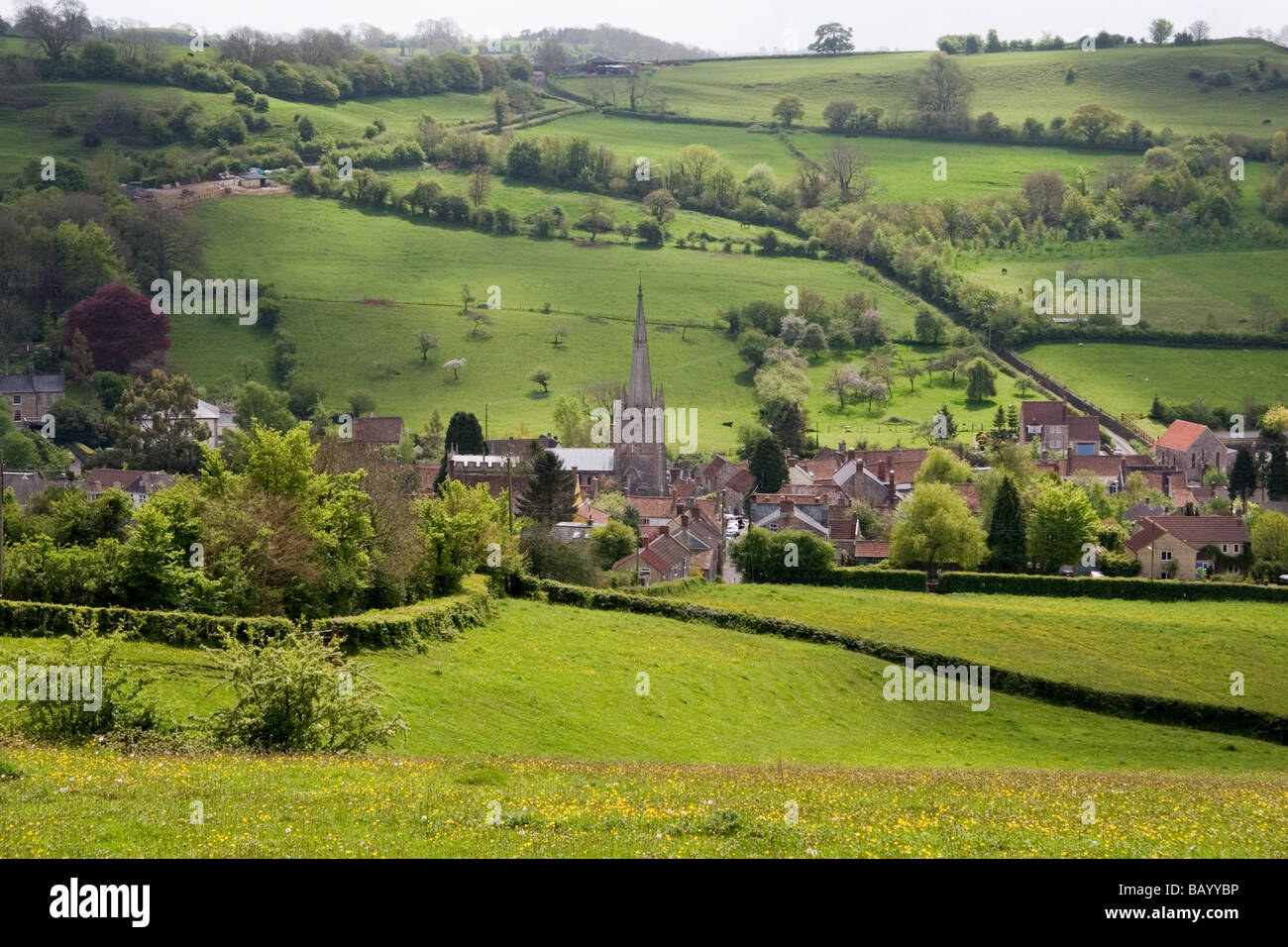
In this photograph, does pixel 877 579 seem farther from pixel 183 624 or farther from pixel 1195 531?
pixel 183 624

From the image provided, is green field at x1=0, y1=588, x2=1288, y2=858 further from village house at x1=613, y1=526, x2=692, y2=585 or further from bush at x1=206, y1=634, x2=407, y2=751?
village house at x1=613, y1=526, x2=692, y2=585

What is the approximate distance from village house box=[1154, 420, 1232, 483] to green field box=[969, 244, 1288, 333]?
78.7ft

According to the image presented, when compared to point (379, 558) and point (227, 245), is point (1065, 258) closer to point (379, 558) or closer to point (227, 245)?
point (227, 245)

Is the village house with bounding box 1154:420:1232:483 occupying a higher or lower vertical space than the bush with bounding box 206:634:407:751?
higher

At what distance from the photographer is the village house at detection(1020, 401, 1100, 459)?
4599 inches

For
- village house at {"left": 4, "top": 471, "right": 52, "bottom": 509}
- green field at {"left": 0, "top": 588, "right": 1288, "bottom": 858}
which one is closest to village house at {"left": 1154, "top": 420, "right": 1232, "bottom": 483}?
green field at {"left": 0, "top": 588, "right": 1288, "bottom": 858}

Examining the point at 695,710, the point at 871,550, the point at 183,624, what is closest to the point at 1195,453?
the point at 871,550

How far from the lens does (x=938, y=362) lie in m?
136

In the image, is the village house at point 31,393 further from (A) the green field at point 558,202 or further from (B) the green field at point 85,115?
(A) the green field at point 558,202

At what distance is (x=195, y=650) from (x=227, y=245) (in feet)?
379

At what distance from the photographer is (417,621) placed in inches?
1699

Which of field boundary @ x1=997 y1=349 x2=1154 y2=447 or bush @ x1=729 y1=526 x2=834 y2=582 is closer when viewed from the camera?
bush @ x1=729 y1=526 x2=834 y2=582

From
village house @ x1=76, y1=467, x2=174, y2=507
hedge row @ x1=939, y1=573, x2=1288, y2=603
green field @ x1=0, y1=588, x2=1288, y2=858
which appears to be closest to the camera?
green field @ x1=0, y1=588, x2=1288, y2=858
